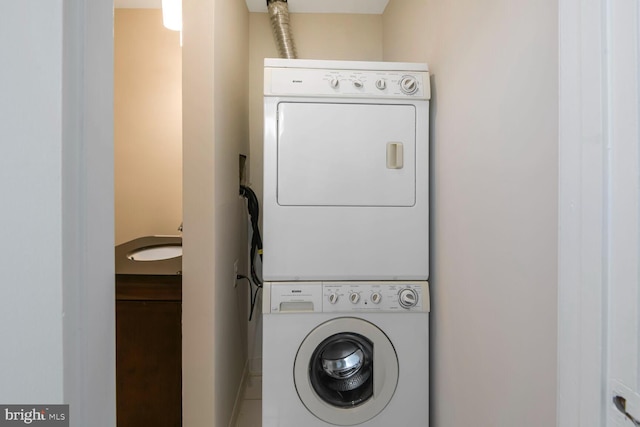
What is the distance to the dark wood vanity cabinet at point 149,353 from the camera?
1495 mm

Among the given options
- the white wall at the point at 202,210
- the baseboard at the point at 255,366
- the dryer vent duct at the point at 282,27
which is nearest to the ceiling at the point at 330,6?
the dryer vent duct at the point at 282,27

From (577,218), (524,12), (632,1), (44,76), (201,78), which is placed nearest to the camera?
(44,76)

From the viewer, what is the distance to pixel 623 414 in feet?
1.97

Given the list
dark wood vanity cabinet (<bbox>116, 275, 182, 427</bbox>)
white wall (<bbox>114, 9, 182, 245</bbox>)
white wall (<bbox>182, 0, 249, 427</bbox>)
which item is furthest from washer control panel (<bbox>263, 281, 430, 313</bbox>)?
white wall (<bbox>114, 9, 182, 245</bbox>)

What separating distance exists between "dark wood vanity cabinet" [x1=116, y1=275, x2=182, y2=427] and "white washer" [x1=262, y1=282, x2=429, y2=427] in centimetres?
42

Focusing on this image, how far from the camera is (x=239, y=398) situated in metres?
2.12

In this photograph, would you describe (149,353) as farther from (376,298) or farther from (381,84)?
(381,84)

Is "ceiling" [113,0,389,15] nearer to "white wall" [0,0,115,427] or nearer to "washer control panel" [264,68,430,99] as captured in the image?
"washer control panel" [264,68,430,99]

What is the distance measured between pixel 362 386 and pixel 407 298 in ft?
1.60

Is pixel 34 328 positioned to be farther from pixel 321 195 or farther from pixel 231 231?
pixel 231 231

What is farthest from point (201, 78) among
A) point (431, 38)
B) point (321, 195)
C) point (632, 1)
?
→ point (632, 1)

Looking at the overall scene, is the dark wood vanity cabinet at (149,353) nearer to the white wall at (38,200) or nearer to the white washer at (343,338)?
the white washer at (343,338)

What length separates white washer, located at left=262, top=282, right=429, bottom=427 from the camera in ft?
4.78

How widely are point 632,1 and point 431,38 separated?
3.50 feet
